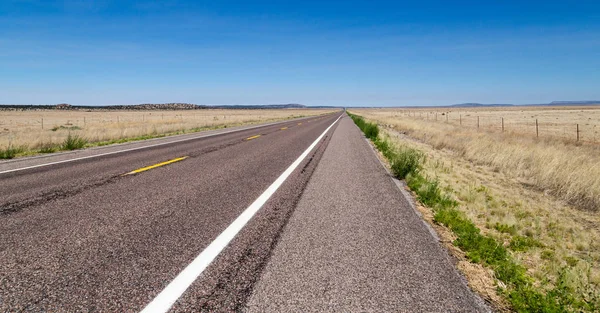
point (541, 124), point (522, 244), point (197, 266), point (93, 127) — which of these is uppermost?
point (93, 127)

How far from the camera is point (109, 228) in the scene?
3.79 metres

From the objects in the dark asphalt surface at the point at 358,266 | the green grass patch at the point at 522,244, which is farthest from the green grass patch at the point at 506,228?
the dark asphalt surface at the point at 358,266

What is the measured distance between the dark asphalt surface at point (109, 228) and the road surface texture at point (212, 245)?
0.02 meters

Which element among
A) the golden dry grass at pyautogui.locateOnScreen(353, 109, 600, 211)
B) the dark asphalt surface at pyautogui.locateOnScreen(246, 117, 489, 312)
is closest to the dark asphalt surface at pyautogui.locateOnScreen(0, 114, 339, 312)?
the dark asphalt surface at pyautogui.locateOnScreen(246, 117, 489, 312)

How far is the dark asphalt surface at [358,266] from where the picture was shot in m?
2.46

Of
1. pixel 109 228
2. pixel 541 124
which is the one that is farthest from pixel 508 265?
pixel 541 124

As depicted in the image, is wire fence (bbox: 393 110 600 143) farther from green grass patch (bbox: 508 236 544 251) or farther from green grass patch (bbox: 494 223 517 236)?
green grass patch (bbox: 508 236 544 251)

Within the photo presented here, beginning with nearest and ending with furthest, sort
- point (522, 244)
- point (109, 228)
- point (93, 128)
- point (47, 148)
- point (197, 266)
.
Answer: point (197, 266) → point (109, 228) → point (522, 244) → point (47, 148) → point (93, 128)

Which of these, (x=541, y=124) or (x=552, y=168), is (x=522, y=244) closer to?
(x=552, y=168)

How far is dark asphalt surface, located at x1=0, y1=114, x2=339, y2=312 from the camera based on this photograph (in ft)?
8.08

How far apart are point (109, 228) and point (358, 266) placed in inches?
115

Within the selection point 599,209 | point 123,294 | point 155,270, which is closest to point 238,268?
point 155,270

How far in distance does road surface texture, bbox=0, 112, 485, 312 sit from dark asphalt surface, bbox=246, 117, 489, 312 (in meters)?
0.01

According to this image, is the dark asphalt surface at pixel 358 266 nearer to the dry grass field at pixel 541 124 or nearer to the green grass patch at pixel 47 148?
the green grass patch at pixel 47 148
